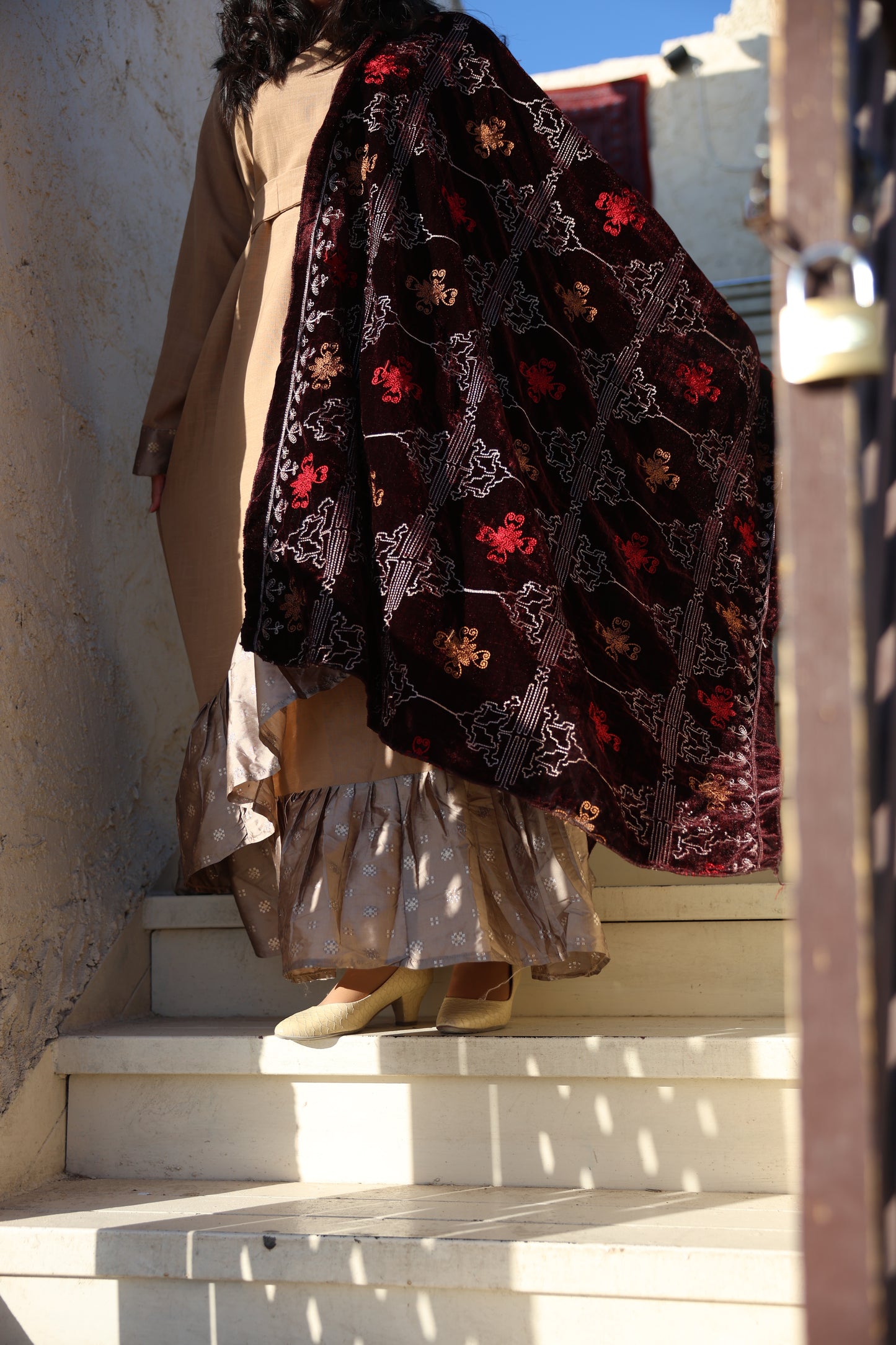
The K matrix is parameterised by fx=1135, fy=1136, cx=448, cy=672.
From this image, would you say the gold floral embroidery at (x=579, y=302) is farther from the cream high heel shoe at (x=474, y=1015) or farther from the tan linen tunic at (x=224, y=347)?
the cream high heel shoe at (x=474, y=1015)

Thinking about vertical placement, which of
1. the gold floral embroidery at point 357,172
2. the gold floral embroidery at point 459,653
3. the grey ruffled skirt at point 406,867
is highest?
the gold floral embroidery at point 357,172

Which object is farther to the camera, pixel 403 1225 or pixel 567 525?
pixel 567 525

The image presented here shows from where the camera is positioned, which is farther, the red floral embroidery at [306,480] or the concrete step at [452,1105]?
the red floral embroidery at [306,480]

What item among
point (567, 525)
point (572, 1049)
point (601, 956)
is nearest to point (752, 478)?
point (567, 525)

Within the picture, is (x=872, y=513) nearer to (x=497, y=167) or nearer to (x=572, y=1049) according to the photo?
(x=572, y=1049)

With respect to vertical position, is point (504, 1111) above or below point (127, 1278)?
above

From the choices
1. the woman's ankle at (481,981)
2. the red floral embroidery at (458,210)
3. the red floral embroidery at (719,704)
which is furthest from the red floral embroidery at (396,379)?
the woman's ankle at (481,981)

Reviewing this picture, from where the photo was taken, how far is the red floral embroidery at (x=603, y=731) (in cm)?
142

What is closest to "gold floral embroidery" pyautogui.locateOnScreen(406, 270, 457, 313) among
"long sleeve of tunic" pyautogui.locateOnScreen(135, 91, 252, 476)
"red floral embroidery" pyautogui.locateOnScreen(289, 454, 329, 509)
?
"red floral embroidery" pyautogui.locateOnScreen(289, 454, 329, 509)

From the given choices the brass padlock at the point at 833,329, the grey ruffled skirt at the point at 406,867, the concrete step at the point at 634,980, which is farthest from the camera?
the concrete step at the point at 634,980

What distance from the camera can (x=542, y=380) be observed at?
1531 mm

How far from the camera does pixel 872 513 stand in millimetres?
564

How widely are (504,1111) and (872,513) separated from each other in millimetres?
922

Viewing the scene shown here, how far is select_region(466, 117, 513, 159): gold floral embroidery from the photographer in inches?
60.6
